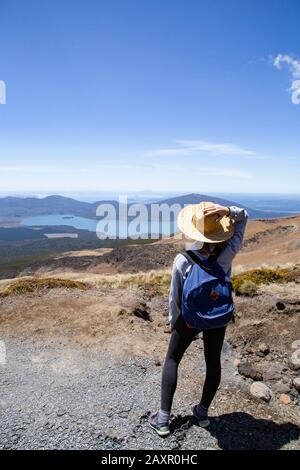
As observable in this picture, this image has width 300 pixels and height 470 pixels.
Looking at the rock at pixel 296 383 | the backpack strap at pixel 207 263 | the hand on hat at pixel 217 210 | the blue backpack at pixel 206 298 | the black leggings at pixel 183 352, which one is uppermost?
the hand on hat at pixel 217 210

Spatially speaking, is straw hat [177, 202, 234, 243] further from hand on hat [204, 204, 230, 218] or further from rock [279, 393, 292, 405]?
rock [279, 393, 292, 405]

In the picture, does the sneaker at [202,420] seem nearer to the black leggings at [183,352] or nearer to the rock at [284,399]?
the black leggings at [183,352]

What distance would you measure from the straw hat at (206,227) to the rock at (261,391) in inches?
122

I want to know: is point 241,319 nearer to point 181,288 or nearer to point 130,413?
point 130,413

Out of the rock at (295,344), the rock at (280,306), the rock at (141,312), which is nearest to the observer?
the rock at (295,344)

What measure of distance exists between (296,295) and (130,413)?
7.26 meters

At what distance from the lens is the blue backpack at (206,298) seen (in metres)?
4.32

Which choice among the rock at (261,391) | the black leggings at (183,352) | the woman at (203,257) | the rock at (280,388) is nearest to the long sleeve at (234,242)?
the woman at (203,257)

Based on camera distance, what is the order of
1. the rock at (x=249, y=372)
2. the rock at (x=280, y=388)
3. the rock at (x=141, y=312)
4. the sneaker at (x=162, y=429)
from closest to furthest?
the sneaker at (x=162, y=429)
the rock at (x=280, y=388)
the rock at (x=249, y=372)
the rock at (x=141, y=312)

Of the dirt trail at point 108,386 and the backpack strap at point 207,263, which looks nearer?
the backpack strap at point 207,263

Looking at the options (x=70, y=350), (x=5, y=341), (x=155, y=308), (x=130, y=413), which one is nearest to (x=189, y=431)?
(x=130, y=413)

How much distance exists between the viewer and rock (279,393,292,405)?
6.17 m

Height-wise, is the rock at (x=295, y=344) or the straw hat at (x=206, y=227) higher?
the straw hat at (x=206, y=227)
